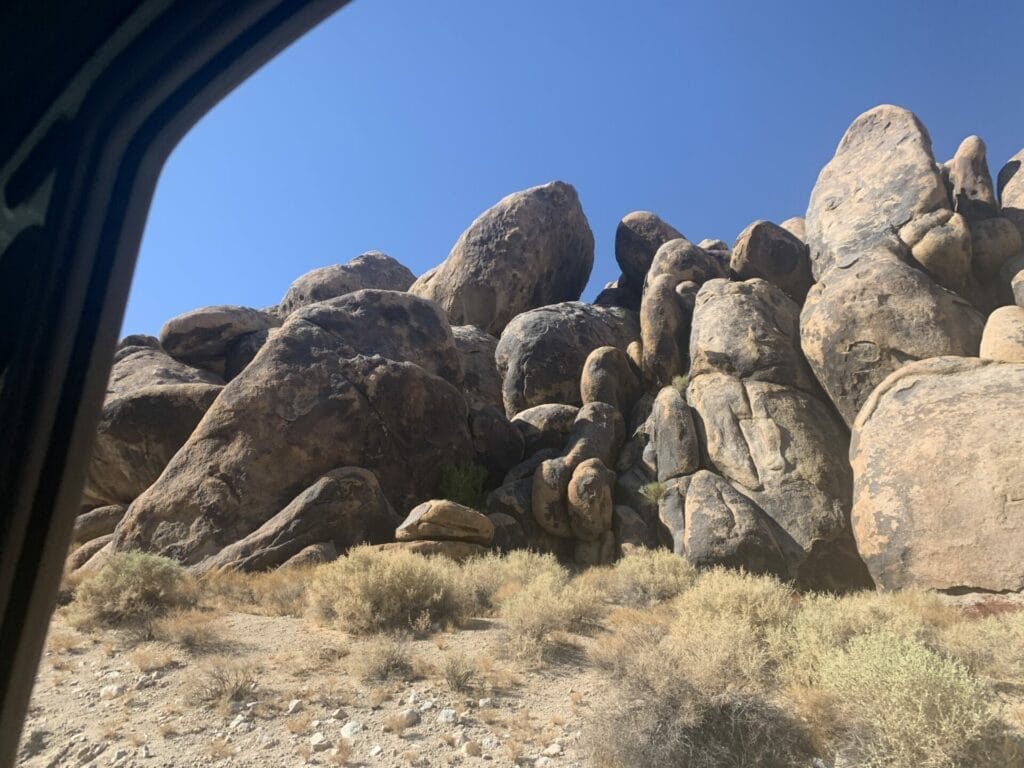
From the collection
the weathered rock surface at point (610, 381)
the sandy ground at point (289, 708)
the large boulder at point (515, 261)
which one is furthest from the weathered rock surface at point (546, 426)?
the sandy ground at point (289, 708)

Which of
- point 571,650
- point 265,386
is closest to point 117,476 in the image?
point 265,386

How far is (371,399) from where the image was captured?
13.7m

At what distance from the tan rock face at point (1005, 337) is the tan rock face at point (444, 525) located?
32.6ft

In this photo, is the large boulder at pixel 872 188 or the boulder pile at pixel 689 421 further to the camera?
the large boulder at pixel 872 188

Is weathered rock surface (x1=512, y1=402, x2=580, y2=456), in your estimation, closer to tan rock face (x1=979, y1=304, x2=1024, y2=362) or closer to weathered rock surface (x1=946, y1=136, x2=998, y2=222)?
tan rock face (x1=979, y1=304, x2=1024, y2=362)

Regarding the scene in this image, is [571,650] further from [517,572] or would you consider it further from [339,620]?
[517,572]

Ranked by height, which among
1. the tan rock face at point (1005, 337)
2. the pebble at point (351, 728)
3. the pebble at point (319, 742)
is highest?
the tan rock face at point (1005, 337)

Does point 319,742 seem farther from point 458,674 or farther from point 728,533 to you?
point 728,533

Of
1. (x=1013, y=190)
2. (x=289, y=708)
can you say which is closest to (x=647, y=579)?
(x=289, y=708)

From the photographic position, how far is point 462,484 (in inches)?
557

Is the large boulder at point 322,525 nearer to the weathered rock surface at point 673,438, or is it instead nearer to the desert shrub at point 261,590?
the desert shrub at point 261,590

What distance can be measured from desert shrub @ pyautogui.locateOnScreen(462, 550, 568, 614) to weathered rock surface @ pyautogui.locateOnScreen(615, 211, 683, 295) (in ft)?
50.6

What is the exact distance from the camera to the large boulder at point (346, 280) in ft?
95.6

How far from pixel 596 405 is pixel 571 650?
33.4 feet
